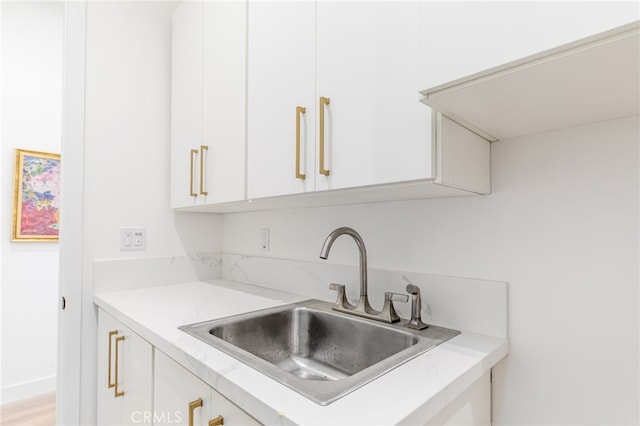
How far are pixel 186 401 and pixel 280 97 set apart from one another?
0.92 m

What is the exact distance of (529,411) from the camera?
0.93 meters

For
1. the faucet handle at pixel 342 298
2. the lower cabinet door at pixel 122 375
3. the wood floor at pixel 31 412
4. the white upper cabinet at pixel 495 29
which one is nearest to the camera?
the white upper cabinet at pixel 495 29

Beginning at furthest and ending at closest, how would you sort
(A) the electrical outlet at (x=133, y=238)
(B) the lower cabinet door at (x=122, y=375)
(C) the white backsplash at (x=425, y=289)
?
(A) the electrical outlet at (x=133, y=238)
(B) the lower cabinet door at (x=122, y=375)
(C) the white backsplash at (x=425, y=289)

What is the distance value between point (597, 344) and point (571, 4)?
2.44ft

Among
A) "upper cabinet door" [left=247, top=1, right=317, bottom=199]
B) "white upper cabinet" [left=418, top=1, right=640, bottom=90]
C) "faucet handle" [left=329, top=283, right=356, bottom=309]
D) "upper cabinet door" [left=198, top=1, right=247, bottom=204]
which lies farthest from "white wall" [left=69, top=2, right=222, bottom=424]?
"white upper cabinet" [left=418, top=1, right=640, bottom=90]

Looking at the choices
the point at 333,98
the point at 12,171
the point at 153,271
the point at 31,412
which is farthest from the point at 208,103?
the point at 31,412

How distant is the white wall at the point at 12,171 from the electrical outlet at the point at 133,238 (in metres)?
1.32

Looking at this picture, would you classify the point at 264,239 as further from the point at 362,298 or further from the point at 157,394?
the point at 157,394

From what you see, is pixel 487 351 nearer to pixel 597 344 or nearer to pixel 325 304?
pixel 597 344

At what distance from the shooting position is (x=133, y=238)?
5.78 ft

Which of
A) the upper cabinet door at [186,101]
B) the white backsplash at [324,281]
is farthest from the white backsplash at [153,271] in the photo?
the upper cabinet door at [186,101]

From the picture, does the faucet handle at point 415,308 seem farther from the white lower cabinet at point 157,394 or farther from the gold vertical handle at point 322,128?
the gold vertical handle at point 322,128

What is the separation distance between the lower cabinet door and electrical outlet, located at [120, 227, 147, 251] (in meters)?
0.32

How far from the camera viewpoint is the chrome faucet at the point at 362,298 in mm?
1088
